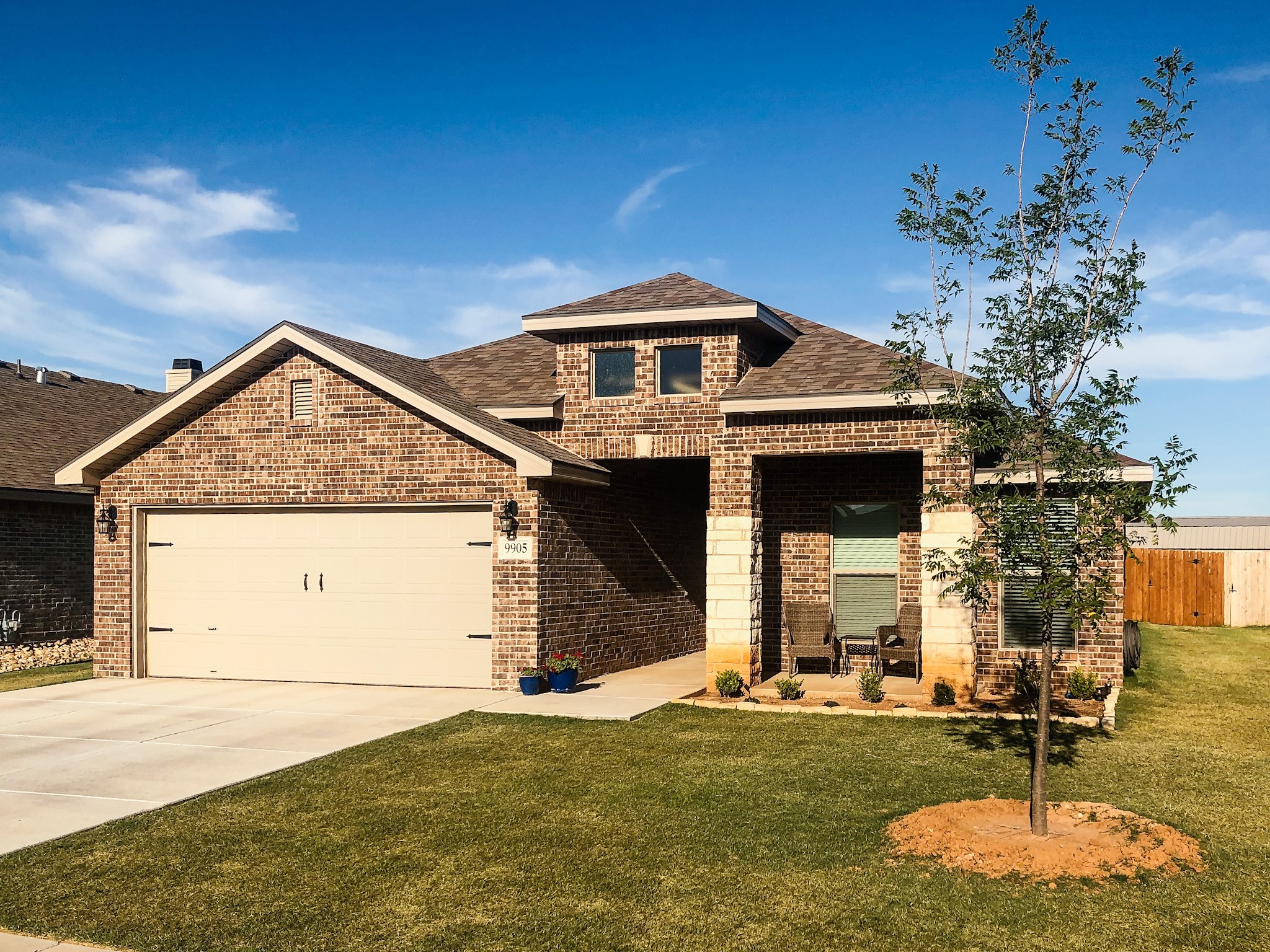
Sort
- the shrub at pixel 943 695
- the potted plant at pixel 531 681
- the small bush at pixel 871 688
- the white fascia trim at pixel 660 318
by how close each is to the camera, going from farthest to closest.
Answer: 1. the white fascia trim at pixel 660 318
2. the potted plant at pixel 531 681
3. the small bush at pixel 871 688
4. the shrub at pixel 943 695

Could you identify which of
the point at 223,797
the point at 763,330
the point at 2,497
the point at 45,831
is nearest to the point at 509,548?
the point at 763,330

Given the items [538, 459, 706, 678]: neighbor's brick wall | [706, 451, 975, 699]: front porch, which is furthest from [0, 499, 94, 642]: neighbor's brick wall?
[706, 451, 975, 699]: front porch

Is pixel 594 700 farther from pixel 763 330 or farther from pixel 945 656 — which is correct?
pixel 763 330

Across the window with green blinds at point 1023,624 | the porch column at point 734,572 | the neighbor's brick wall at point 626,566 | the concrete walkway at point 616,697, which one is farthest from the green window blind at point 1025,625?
the neighbor's brick wall at point 626,566

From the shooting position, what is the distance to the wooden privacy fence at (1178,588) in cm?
2847

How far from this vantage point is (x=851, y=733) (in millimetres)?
11898

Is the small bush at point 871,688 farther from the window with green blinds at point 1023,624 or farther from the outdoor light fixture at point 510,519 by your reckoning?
the outdoor light fixture at point 510,519

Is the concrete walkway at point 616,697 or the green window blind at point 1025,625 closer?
the concrete walkway at point 616,697

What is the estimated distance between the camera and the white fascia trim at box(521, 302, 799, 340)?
15.4 m

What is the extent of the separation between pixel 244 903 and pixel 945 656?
379 inches

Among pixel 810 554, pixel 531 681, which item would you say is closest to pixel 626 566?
pixel 810 554

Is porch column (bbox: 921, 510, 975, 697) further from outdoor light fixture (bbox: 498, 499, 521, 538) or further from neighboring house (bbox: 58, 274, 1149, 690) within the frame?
outdoor light fixture (bbox: 498, 499, 521, 538)

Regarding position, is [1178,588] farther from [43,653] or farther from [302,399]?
[43,653]

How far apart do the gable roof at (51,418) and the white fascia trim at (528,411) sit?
7.92 metres
